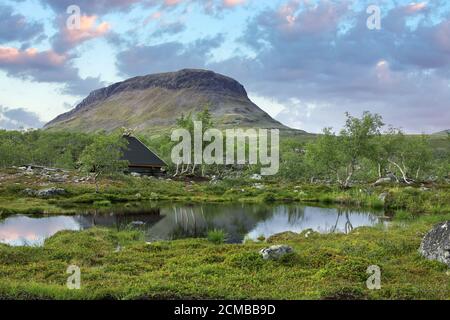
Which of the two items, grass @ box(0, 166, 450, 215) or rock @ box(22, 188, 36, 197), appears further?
rock @ box(22, 188, 36, 197)

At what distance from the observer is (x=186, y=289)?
11758 millimetres

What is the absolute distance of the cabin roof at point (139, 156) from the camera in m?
76.1

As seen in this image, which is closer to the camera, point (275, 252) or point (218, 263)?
point (218, 263)

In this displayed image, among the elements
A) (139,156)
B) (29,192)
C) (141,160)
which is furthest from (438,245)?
(139,156)

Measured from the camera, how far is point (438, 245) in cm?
1541

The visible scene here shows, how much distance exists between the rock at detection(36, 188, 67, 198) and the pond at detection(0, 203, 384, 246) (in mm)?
9782

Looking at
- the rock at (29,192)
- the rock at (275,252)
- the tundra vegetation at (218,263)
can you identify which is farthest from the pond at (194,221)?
the rock at (29,192)

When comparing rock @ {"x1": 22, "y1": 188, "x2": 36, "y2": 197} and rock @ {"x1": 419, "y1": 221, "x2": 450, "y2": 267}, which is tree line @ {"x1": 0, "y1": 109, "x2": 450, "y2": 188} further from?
rock @ {"x1": 419, "y1": 221, "x2": 450, "y2": 267}

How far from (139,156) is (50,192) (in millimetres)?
33555

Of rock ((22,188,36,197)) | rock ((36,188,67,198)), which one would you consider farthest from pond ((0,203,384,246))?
rock ((22,188,36,197))

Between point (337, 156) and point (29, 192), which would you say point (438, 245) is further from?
point (337, 156)

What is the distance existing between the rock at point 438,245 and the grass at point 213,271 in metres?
0.38

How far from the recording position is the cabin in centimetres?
7594
